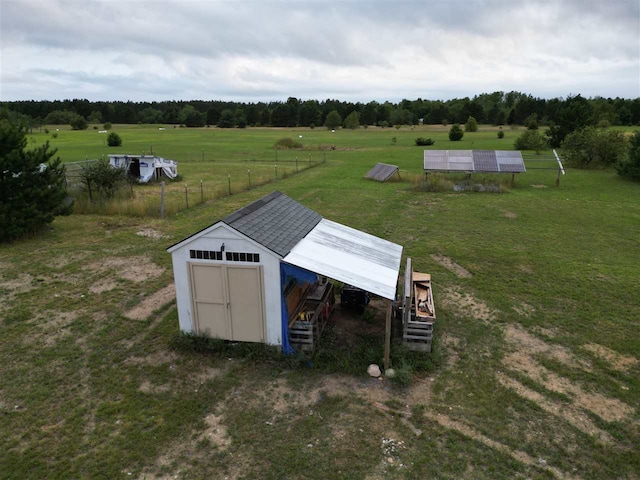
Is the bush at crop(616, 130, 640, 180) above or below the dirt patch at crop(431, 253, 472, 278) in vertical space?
above

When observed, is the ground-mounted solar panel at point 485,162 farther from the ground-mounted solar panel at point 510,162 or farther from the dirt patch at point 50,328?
the dirt patch at point 50,328

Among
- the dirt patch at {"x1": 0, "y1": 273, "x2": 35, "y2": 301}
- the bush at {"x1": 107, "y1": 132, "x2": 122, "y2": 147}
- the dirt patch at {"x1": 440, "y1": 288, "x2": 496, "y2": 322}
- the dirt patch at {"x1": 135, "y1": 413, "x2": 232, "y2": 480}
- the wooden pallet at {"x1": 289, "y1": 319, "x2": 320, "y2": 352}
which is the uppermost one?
the bush at {"x1": 107, "y1": 132, "x2": 122, "y2": 147}

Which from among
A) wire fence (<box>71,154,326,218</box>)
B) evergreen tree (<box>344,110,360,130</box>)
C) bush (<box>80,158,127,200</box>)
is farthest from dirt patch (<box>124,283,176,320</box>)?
evergreen tree (<box>344,110,360,130</box>)

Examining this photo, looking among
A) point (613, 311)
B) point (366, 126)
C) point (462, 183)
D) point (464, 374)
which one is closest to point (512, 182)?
point (462, 183)

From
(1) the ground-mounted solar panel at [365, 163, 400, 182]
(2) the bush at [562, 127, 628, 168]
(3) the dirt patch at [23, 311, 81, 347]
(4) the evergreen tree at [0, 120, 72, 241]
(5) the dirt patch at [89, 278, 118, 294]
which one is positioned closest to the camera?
(3) the dirt patch at [23, 311, 81, 347]

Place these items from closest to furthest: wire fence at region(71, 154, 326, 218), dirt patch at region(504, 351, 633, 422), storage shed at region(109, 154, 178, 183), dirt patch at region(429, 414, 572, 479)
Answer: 1. dirt patch at region(429, 414, 572, 479)
2. dirt patch at region(504, 351, 633, 422)
3. wire fence at region(71, 154, 326, 218)
4. storage shed at region(109, 154, 178, 183)

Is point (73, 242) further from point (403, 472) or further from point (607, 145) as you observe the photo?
point (607, 145)

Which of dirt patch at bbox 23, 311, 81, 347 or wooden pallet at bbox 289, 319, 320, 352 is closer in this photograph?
wooden pallet at bbox 289, 319, 320, 352

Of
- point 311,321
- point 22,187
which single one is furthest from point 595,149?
point 22,187

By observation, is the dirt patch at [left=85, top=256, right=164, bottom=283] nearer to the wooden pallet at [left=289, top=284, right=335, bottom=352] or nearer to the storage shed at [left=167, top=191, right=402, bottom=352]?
the storage shed at [left=167, top=191, right=402, bottom=352]
